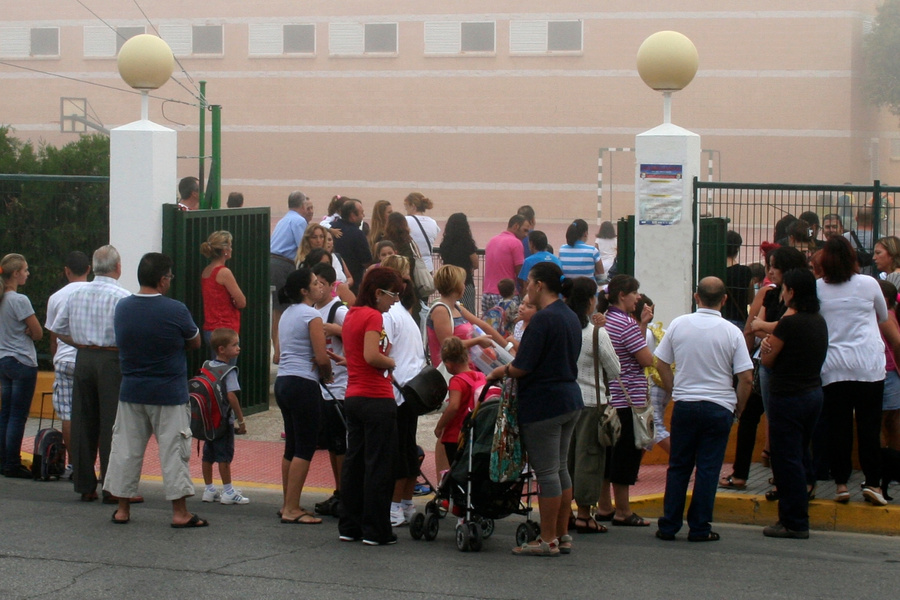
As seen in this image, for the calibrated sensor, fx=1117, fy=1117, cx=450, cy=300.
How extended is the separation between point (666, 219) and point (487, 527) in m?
3.94

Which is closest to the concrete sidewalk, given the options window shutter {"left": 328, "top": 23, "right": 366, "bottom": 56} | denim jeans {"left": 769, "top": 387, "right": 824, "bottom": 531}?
denim jeans {"left": 769, "top": 387, "right": 824, "bottom": 531}

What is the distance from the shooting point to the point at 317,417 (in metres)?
7.44

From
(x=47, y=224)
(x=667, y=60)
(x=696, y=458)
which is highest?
(x=667, y=60)

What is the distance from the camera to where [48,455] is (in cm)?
874

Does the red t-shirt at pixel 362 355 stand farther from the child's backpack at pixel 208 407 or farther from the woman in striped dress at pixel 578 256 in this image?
the woman in striped dress at pixel 578 256

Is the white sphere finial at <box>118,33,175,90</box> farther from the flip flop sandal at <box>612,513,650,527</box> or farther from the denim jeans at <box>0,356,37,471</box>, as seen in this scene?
the flip flop sandal at <box>612,513,650,527</box>

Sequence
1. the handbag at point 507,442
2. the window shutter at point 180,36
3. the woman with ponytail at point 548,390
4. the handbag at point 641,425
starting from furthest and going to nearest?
the window shutter at point 180,36
the handbag at point 641,425
the handbag at point 507,442
the woman with ponytail at point 548,390

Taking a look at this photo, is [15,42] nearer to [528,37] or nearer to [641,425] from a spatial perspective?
[528,37]

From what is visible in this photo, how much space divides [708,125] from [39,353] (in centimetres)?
3515

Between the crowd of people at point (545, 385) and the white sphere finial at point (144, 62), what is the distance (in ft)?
10.3

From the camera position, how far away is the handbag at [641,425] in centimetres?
727

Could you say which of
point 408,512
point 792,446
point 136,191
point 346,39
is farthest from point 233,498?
point 346,39

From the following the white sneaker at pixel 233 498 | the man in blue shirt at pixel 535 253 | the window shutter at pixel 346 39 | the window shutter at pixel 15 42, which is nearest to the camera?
the white sneaker at pixel 233 498

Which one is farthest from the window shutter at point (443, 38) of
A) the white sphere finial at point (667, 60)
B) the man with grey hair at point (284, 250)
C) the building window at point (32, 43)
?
the white sphere finial at point (667, 60)
